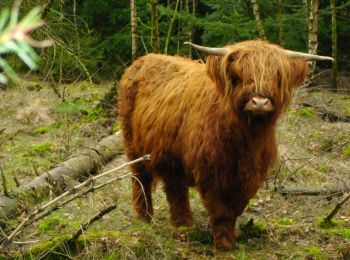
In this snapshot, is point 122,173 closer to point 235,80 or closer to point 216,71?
point 216,71

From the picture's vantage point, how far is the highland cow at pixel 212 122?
438 centimetres

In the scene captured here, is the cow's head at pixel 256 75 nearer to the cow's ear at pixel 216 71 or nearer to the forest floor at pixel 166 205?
the cow's ear at pixel 216 71

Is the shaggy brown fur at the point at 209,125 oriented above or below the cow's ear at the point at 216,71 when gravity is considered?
below

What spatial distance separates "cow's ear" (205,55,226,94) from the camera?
15.0 ft

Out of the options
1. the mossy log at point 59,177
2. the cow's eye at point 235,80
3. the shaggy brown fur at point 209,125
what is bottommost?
the mossy log at point 59,177

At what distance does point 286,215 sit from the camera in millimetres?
6672

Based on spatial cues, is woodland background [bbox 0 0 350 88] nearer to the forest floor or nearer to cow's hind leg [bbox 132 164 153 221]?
the forest floor

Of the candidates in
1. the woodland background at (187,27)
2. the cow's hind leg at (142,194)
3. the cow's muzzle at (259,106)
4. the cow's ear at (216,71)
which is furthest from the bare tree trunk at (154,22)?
the cow's muzzle at (259,106)

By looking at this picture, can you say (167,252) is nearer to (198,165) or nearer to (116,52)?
A: (198,165)

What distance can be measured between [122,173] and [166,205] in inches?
47.4

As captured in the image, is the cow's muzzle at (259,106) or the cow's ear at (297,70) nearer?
the cow's muzzle at (259,106)

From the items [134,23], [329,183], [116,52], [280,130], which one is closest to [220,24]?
[134,23]

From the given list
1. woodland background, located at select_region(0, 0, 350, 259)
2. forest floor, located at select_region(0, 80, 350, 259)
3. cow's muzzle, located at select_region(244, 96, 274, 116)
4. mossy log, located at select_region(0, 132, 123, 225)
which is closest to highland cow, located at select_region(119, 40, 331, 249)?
cow's muzzle, located at select_region(244, 96, 274, 116)

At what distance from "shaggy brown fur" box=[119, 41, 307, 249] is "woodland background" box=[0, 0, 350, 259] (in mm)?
441
